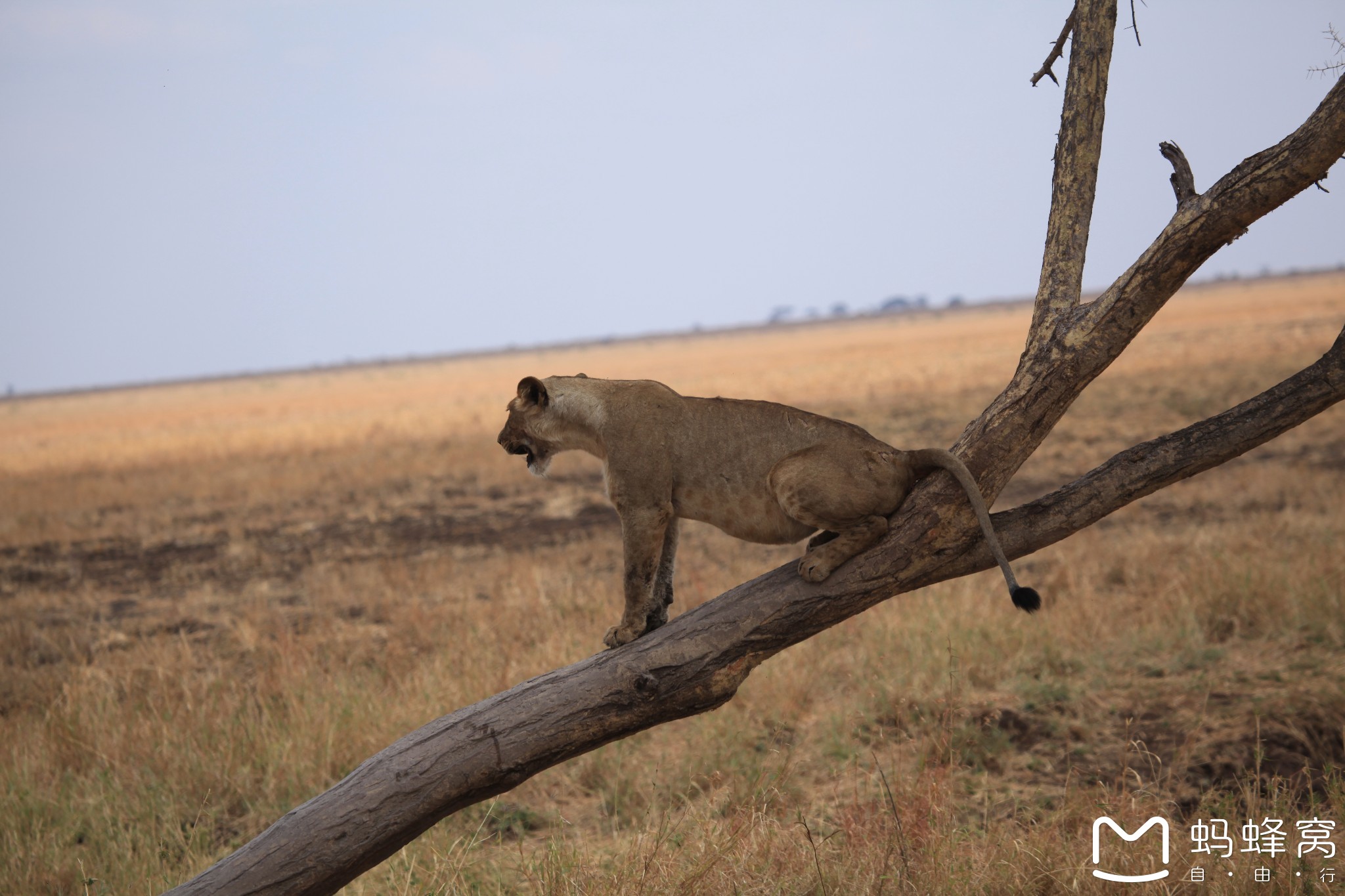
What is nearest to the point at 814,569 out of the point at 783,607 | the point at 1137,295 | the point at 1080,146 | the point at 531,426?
the point at 783,607

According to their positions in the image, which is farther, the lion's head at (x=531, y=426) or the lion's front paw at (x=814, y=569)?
the lion's head at (x=531, y=426)

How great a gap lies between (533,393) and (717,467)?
2.76 feet

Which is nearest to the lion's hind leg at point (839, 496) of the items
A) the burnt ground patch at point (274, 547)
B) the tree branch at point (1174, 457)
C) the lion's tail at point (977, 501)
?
the lion's tail at point (977, 501)

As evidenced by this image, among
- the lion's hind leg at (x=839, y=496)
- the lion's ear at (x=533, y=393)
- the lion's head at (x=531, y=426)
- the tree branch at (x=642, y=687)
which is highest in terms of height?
the lion's ear at (x=533, y=393)

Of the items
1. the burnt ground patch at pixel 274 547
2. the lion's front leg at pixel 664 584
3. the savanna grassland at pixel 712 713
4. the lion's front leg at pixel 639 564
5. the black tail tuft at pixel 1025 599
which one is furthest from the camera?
the burnt ground patch at pixel 274 547

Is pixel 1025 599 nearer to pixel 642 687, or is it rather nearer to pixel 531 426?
pixel 642 687

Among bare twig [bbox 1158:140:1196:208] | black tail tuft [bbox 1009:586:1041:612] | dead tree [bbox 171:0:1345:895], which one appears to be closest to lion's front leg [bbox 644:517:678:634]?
dead tree [bbox 171:0:1345:895]

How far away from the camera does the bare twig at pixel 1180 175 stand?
406cm

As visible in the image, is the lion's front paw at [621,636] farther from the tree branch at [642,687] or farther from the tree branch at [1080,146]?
the tree branch at [1080,146]

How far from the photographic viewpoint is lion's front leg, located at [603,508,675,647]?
436cm

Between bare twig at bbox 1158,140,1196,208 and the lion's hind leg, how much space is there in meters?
1.49

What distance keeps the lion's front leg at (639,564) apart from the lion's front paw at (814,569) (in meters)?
0.61

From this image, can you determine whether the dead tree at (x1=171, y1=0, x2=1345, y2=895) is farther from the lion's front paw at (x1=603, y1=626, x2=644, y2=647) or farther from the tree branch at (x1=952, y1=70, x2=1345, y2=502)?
the lion's front paw at (x1=603, y1=626, x2=644, y2=647)

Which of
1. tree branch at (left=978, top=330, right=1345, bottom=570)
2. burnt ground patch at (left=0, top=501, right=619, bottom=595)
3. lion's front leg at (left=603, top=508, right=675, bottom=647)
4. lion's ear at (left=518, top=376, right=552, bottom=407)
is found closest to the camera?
tree branch at (left=978, top=330, right=1345, bottom=570)
